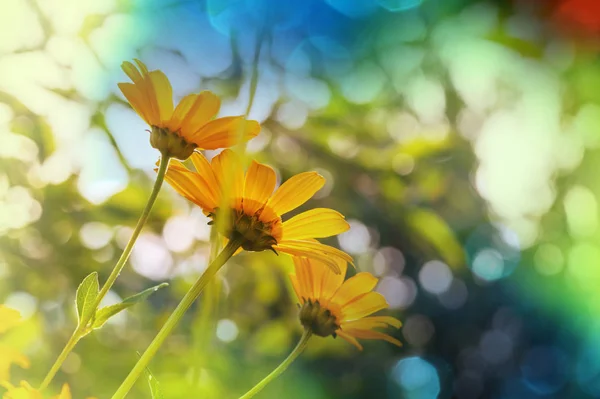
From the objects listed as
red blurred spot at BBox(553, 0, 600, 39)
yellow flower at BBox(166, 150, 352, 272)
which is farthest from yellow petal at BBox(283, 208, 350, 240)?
red blurred spot at BBox(553, 0, 600, 39)

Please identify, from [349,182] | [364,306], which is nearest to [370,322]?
[364,306]

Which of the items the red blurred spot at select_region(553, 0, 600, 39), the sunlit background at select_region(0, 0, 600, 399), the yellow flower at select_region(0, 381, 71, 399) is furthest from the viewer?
the red blurred spot at select_region(553, 0, 600, 39)

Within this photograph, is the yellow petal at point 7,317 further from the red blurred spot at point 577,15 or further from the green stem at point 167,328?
the red blurred spot at point 577,15

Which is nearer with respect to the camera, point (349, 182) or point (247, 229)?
point (247, 229)

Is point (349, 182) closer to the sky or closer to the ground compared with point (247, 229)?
closer to the ground

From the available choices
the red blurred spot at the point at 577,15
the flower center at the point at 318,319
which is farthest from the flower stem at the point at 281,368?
the red blurred spot at the point at 577,15

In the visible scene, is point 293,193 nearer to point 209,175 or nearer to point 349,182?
Result: point 209,175

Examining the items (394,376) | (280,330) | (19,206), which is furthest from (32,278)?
(394,376)

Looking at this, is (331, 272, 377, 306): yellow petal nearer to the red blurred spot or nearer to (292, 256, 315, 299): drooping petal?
(292, 256, 315, 299): drooping petal

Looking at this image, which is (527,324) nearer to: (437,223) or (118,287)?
(437,223)
